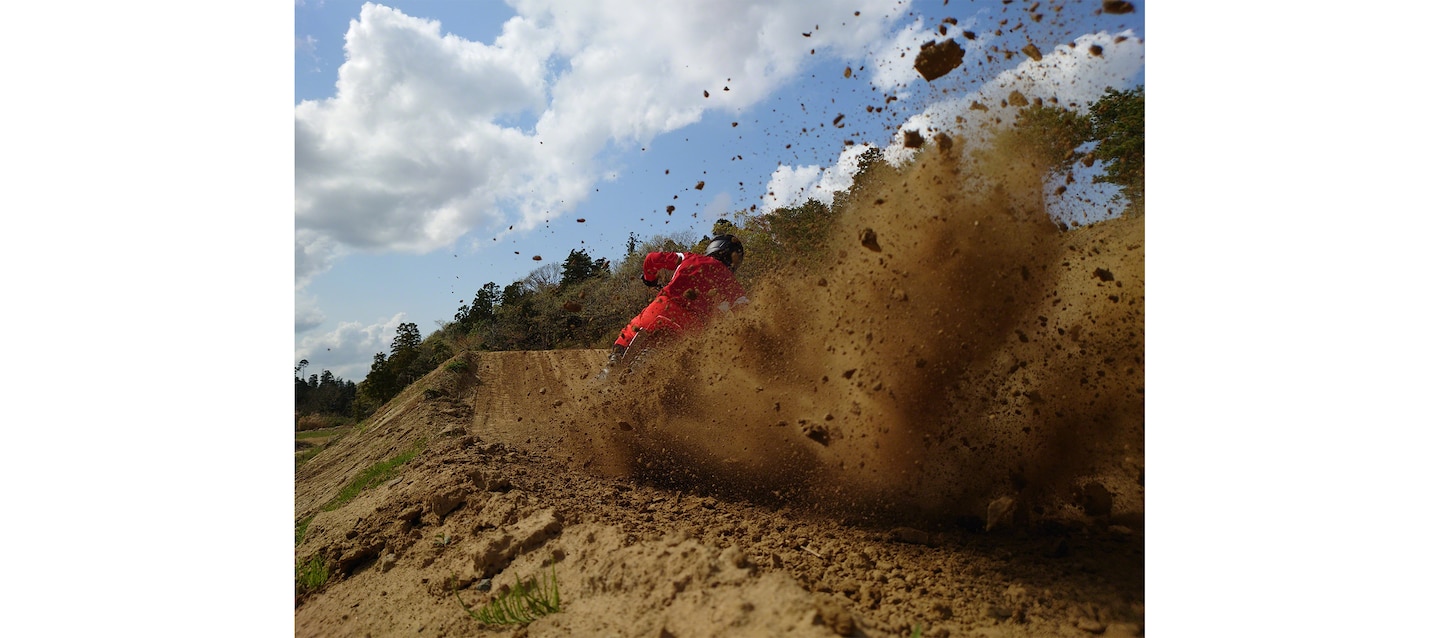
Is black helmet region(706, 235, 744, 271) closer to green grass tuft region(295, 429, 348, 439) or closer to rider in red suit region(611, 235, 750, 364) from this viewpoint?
rider in red suit region(611, 235, 750, 364)

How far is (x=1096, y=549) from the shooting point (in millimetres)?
3137

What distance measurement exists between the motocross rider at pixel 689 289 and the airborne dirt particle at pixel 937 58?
99.3 inches

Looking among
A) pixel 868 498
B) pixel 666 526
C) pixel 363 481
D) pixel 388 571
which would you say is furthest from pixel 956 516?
pixel 363 481

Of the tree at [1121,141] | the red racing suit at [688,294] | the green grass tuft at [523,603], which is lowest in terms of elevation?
the green grass tuft at [523,603]

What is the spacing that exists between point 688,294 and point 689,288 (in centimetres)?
9

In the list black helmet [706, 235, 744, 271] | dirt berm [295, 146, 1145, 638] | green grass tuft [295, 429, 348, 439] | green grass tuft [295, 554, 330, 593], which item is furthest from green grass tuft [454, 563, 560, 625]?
green grass tuft [295, 429, 348, 439]

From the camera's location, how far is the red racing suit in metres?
5.93

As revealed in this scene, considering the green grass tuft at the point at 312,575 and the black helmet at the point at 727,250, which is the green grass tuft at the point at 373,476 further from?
the black helmet at the point at 727,250

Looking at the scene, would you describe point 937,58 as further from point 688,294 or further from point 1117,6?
point 688,294

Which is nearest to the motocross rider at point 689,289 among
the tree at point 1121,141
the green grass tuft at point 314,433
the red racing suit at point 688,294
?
the red racing suit at point 688,294

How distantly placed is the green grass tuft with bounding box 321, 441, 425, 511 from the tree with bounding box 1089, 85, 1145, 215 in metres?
6.52

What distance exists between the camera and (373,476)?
20.9ft

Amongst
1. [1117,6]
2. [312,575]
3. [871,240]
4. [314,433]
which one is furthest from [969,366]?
[314,433]

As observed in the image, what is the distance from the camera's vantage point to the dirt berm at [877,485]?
2658mm
